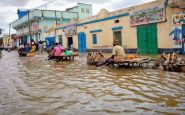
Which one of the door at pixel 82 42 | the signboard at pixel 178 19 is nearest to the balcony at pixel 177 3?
the signboard at pixel 178 19

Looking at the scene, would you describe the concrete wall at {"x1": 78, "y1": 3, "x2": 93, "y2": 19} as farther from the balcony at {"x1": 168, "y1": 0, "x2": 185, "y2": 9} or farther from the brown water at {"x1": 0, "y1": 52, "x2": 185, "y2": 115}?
the brown water at {"x1": 0, "y1": 52, "x2": 185, "y2": 115}

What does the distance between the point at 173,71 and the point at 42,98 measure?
5.83 m

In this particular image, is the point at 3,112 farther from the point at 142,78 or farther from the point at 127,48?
the point at 127,48

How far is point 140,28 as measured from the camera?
2236cm

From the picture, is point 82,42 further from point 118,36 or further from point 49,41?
point 49,41

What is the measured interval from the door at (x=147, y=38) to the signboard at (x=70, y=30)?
40.2ft

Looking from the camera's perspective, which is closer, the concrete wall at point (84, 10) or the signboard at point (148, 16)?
the signboard at point (148, 16)

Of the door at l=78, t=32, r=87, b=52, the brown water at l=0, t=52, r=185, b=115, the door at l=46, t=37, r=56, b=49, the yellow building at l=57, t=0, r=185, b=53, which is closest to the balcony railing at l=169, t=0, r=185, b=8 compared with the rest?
the yellow building at l=57, t=0, r=185, b=53

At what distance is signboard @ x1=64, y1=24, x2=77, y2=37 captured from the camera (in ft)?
109

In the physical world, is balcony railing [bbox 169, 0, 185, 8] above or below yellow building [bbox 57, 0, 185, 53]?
above

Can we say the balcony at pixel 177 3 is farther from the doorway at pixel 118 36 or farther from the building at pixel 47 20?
the building at pixel 47 20

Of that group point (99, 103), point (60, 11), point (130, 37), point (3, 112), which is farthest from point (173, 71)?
point (60, 11)

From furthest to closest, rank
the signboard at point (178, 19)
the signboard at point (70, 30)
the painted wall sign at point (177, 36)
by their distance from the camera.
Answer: the signboard at point (70, 30) < the painted wall sign at point (177, 36) < the signboard at point (178, 19)

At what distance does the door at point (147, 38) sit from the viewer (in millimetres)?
21078
